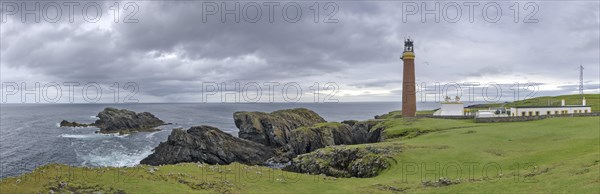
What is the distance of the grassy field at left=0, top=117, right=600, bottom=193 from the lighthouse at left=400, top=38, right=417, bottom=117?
150 ft

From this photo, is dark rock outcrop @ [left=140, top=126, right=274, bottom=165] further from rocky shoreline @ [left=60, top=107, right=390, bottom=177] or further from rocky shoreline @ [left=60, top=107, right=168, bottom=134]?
rocky shoreline @ [left=60, top=107, right=168, bottom=134]

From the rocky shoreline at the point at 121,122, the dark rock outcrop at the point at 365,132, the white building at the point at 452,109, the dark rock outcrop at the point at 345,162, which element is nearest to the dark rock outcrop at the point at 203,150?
the dark rock outcrop at the point at 365,132

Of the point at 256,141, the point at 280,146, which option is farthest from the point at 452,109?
the point at 256,141

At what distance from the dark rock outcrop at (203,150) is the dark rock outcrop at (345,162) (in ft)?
84.9

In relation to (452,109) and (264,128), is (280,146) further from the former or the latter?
(452,109)

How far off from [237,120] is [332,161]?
50.5 m

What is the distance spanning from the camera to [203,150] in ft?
230

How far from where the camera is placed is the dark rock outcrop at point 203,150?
68588mm

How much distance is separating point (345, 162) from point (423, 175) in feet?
44.7

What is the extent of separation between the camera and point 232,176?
31.0 meters

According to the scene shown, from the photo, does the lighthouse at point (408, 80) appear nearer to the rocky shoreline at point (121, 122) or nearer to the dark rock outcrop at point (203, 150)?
the dark rock outcrop at point (203, 150)

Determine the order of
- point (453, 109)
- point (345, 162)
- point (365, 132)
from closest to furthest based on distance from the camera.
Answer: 1. point (345, 162)
2. point (453, 109)
3. point (365, 132)

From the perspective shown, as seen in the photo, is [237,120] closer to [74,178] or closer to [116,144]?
[116,144]

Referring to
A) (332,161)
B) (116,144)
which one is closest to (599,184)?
(332,161)
